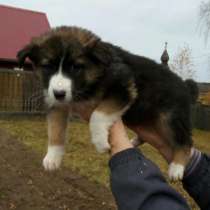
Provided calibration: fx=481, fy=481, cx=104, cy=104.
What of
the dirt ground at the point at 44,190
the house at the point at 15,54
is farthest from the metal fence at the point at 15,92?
the dirt ground at the point at 44,190

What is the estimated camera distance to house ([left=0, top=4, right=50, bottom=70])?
827 inches

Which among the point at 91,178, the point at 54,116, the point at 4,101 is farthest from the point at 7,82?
the point at 54,116

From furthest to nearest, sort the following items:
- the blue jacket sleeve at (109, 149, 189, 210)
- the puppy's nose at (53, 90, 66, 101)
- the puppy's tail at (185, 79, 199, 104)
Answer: the puppy's tail at (185, 79, 199, 104) → the puppy's nose at (53, 90, 66, 101) → the blue jacket sleeve at (109, 149, 189, 210)

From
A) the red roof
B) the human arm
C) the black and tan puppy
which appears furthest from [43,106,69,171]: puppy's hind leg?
the red roof

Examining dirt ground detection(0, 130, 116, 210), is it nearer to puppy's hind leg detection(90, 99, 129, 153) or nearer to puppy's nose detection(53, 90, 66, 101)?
puppy's hind leg detection(90, 99, 129, 153)

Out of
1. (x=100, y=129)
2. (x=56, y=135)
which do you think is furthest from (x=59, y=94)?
(x=56, y=135)

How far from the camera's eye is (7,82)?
57.0 feet

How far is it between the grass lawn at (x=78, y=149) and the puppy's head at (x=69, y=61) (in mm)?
4363

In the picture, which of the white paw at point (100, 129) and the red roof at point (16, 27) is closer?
the white paw at point (100, 129)

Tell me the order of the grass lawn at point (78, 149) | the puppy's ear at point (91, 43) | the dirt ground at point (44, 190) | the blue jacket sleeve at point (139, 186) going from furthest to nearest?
the grass lawn at point (78, 149), the dirt ground at point (44, 190), the puppy's ear at point (91, 43), the blue jacket sleeve at point (139, 186)

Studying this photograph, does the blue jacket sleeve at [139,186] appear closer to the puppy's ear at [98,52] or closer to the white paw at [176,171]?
the puppy's ear at [98,52]

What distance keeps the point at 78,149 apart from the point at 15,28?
12.2 meters

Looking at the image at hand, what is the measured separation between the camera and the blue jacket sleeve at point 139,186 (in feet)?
7.13

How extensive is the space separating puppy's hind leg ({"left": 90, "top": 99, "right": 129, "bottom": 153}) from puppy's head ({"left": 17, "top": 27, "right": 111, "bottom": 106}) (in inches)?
5.0
